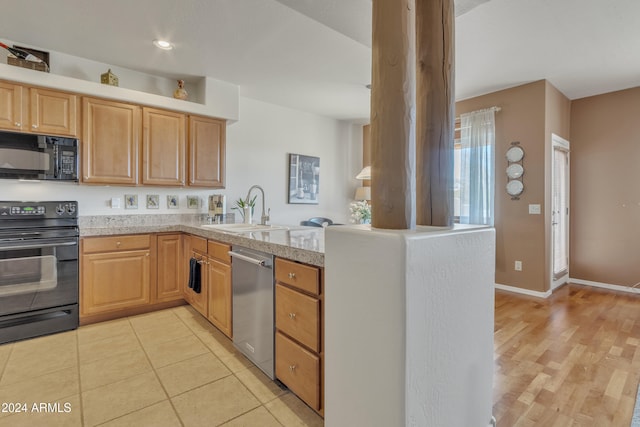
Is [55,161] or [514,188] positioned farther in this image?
[514,188]

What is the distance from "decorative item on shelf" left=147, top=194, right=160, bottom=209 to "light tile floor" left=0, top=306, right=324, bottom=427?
1390mm

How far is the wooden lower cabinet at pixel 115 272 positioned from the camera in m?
2.72

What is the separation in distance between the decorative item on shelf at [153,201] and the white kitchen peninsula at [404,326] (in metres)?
2.99

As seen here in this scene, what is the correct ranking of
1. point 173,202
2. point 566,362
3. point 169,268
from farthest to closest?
point 173,202
point 169,268
point 566,362

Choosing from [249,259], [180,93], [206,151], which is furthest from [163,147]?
[249,259]

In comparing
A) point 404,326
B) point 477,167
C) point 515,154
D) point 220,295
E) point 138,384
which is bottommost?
point 138,384

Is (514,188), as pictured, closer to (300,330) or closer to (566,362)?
(566,362)

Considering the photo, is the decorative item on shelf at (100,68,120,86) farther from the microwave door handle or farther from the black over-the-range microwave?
the microwave door handle

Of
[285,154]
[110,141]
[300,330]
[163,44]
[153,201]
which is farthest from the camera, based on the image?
[285,154]

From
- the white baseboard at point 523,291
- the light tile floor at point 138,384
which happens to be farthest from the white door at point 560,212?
the light tile floor at point 138,384

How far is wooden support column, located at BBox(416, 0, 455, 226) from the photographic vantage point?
128 centimetres

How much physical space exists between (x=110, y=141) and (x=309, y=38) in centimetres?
213

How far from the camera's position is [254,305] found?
1943 mm

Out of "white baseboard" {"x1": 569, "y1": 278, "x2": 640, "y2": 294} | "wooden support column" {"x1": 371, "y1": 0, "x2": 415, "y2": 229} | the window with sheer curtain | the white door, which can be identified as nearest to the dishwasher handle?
"wooden support column" {"x1": 371, "y1": 0, "x2": 415, "y2": 229}
